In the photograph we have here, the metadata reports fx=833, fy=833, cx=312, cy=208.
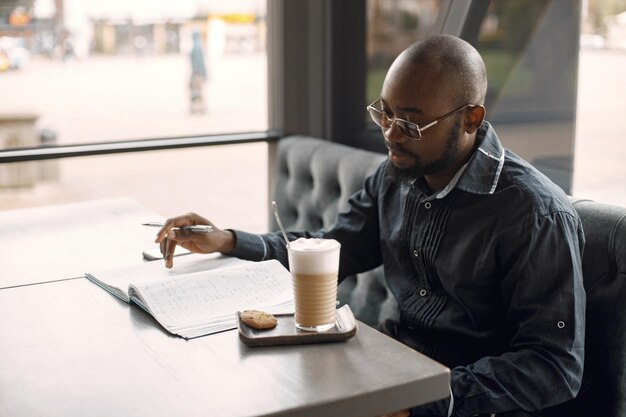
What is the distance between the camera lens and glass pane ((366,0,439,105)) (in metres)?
3.17

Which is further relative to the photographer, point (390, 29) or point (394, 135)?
point (390, 29)

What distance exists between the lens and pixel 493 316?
1.79 metres

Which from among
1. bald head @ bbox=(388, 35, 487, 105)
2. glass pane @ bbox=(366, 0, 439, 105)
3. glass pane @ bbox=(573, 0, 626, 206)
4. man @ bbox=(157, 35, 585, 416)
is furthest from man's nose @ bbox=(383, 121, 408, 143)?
glass pane @ bbox=(366, 0, 439, 105)

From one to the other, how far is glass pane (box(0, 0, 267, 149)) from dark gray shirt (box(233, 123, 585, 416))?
4.59 ft

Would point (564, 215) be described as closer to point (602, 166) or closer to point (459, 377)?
Result: point (459, 377)

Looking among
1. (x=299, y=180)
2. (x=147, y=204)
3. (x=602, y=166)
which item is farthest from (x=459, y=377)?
(x=147, y=204)

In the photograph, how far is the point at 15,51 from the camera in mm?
3035

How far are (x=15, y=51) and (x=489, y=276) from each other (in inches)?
81.4

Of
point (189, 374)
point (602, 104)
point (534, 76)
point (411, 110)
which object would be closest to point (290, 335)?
point (189, 374)

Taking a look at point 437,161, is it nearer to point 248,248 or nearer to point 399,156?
point 399,156

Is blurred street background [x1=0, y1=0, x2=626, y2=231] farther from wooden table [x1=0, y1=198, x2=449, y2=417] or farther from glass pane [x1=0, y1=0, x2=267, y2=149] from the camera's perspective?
wooden table [x1=0, y1=198, x2=449, y2=417]

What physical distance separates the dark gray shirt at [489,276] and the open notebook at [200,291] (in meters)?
0.23

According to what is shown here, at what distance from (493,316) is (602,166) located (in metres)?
0.89

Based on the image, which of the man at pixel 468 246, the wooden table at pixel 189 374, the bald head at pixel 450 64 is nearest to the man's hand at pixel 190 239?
the man at pixel 468 246
